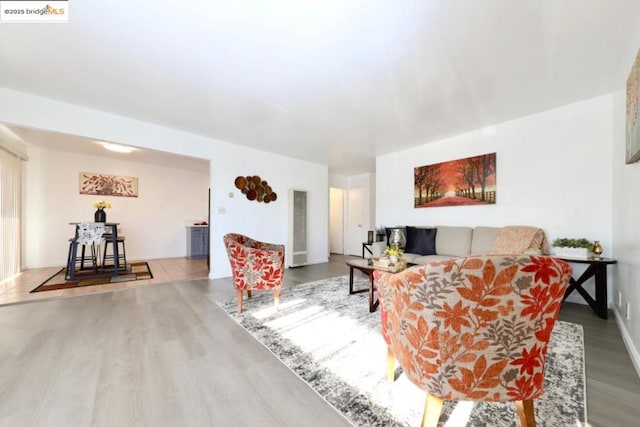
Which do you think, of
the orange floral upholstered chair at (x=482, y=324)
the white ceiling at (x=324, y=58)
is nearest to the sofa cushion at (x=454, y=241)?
the white ceiling at (x=324, y=58)

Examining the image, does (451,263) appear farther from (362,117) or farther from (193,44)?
(362,117)

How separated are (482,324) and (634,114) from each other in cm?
214

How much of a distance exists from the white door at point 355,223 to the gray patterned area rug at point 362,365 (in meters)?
4.15

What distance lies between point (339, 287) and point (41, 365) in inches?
118

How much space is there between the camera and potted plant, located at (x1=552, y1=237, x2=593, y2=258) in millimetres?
2726

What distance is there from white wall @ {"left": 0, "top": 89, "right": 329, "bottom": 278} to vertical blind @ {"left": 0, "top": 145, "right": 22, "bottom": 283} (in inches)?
65.4

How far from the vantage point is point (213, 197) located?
440cm

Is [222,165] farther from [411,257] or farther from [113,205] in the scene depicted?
[411,257]

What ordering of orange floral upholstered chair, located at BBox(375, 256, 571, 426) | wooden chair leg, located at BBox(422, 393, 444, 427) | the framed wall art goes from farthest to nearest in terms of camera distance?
the framed wall art
wooden chair leg, located at BBox(422, 393, 444, 427)
orange floral upholstered chair, located at BBox(375, 256, 571, 426)

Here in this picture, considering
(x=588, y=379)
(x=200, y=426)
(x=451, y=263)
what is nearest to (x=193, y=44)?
(x=451, y=263)

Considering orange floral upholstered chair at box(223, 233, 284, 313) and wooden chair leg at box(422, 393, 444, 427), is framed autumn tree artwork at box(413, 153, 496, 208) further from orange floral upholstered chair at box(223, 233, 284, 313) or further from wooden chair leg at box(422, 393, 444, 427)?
wooden chair leg at box(422, 393, 444, 427)

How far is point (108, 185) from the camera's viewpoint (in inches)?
224

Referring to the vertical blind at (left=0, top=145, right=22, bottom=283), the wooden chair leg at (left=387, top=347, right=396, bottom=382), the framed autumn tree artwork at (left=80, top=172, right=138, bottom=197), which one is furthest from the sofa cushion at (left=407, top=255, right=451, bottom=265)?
the framed autumn tree artwork at (left=80, top=172, right=138, bottom=197)

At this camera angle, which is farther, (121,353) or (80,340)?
(80,340)
